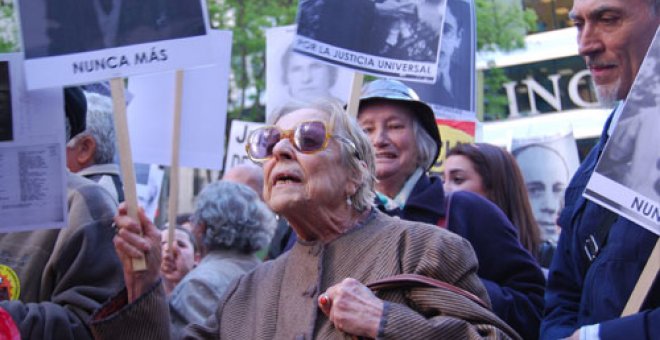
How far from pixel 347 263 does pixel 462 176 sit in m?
2.34

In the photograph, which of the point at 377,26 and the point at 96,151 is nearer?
the point at 96,151

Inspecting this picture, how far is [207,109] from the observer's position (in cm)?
572

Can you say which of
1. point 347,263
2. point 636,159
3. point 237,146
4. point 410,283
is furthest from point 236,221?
point 237,146

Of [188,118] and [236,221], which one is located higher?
[188,118]

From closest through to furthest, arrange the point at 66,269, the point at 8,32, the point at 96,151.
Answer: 1. the point at 66,269
2. the point at 96,151
3. the point at 8,32

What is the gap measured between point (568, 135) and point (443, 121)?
1.39 meters

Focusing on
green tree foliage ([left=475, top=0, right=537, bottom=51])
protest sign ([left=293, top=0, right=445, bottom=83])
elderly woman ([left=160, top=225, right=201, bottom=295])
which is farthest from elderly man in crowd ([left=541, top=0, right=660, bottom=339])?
green tree foliage ([left=475, top=0, right=537, bottom=51])

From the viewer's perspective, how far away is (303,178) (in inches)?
136

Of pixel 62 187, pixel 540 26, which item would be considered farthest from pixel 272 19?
pixel 62 187

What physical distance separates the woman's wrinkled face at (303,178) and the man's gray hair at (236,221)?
1970 mm

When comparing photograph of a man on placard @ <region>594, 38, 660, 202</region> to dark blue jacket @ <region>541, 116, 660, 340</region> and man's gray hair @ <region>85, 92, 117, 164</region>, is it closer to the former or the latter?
dark blue jacket @ <region>541, 116, 660, 340</region>

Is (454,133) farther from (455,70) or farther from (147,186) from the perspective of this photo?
(147,186)

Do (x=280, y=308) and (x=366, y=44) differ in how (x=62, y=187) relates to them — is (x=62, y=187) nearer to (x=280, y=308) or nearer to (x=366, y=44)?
(x=280, y=308)

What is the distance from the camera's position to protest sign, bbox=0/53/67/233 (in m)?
3.79
